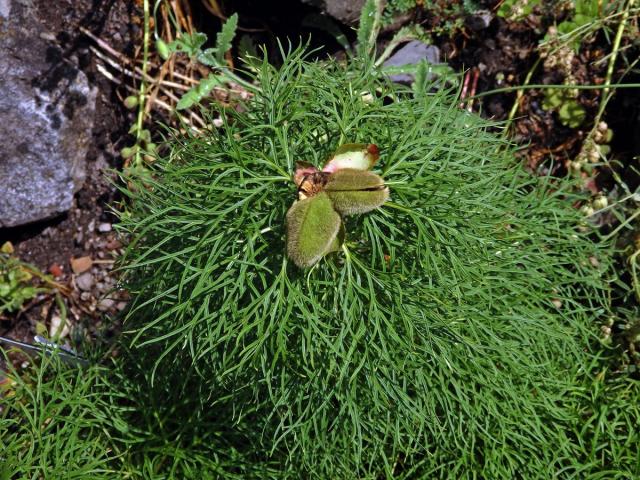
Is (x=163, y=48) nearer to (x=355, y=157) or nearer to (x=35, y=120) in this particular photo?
(x=35, y=120)

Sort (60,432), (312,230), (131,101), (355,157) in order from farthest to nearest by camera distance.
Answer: (131,101), (60,432), (355,157), (312,230)

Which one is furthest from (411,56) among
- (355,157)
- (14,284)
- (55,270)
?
(14,284)

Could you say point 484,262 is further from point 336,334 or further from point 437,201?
point 336,334

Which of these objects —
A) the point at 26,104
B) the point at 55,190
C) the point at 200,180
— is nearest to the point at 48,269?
the point at 55,190

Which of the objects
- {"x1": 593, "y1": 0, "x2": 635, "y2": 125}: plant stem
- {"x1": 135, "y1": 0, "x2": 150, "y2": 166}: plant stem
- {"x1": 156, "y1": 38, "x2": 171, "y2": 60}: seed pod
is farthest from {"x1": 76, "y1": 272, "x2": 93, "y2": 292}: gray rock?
{"x1": 593, "y1": 0, "x2": 635, "y2": 125}: plant stem

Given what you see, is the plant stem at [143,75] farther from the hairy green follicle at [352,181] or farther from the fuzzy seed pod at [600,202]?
the fuzzy seed pod at [600,202]

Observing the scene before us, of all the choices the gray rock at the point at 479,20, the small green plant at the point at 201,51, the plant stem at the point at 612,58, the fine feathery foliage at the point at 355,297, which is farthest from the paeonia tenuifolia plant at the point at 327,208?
the gray rock at the point at 479,20
